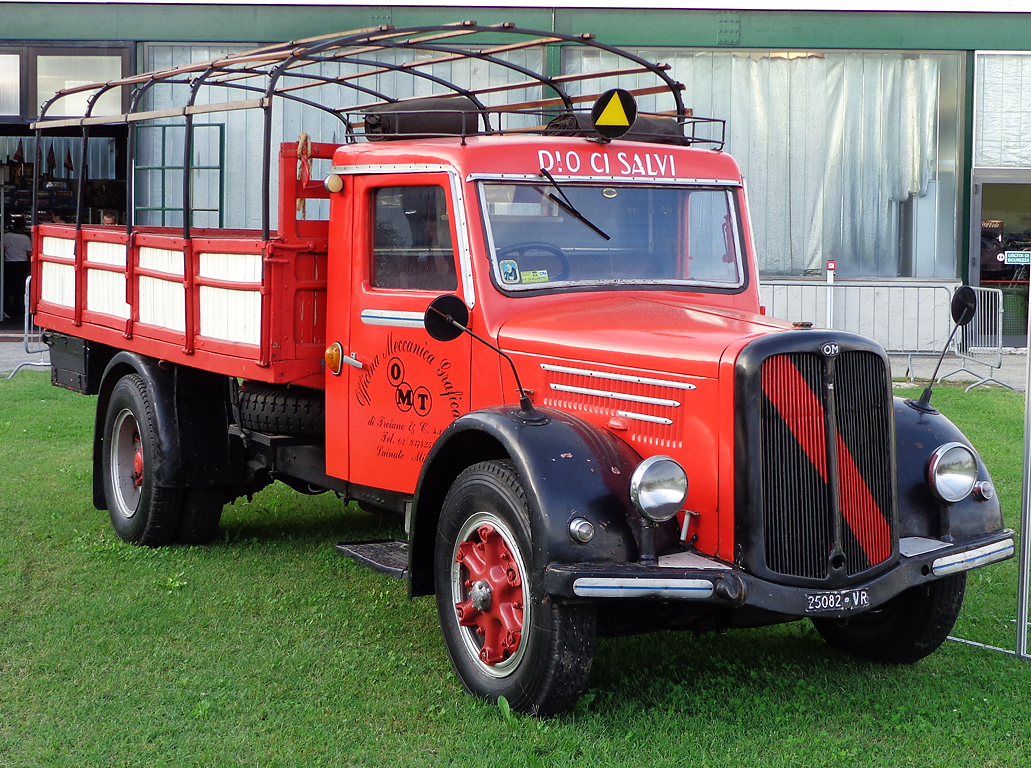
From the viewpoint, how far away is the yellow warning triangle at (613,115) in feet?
16.6

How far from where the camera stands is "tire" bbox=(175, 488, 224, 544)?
21.5ft

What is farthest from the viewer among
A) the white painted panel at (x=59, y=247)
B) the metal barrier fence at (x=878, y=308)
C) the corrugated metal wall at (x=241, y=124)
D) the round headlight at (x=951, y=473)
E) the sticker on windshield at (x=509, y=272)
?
the corrugated metal wall at (x=241, y=124)

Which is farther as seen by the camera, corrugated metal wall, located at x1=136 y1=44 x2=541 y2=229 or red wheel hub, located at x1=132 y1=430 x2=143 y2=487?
corrugated metal wall, located at x1=136 y1=44 x2=541 y2=229

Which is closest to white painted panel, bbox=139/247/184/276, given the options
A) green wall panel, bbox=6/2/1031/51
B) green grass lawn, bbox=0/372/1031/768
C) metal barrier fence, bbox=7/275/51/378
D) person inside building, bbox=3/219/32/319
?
green grass lawn, bbox=0/372/1031/768

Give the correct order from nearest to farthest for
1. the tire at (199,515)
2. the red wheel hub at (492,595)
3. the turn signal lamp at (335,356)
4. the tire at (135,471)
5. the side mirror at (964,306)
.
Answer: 1. the red wheel hub at (492,595)
2. the side mirror at (964,306)
3. the turn signal lamp at (335,356)
4. the tire at (135,471)
5. the tire at (199,515)

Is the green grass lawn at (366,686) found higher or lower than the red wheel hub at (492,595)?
lower

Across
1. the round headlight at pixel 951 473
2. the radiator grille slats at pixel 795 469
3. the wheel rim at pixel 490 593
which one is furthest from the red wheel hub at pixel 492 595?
the round headlight at pixel 951 473

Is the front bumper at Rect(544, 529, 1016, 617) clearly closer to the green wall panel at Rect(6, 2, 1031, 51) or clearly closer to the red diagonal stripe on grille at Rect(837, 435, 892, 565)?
the red diagonal stripe on grille at Rect(837, 435, 892, 565)

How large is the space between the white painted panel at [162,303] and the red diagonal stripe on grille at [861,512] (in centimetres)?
358

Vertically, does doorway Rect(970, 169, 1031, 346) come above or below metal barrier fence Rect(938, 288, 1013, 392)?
above

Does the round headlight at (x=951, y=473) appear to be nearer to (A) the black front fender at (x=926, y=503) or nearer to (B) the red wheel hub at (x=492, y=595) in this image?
(A) the black front fender at (x=926, y=503)

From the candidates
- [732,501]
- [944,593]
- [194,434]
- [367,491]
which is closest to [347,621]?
[367,491]

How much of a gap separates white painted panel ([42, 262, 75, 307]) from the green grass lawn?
176 centimetres

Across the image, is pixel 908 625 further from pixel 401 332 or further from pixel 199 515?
pixel 199 515
